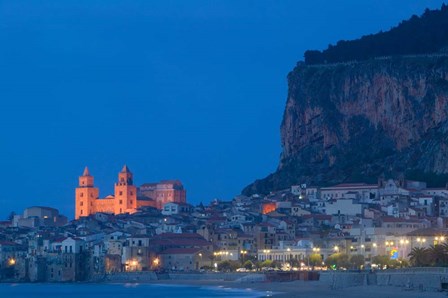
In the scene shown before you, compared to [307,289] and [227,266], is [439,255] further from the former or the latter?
[227,266]

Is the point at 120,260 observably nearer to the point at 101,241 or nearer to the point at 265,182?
the point at 101,241

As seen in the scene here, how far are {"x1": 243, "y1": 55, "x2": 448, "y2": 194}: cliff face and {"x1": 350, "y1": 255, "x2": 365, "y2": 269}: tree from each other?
45.5 meters

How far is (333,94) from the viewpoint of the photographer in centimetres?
18038

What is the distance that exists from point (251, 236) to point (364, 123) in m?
48.3

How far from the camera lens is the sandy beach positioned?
74.3m

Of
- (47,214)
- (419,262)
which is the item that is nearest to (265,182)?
(47,214)

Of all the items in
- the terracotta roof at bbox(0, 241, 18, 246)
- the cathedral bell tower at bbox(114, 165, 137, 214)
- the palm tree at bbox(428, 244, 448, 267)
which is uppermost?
the cathedral bell tower at bbox(114, 165, 137, 214)

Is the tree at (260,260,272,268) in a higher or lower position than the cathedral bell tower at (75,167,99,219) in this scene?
lower

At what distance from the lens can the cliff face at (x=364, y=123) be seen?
16325 centimetres

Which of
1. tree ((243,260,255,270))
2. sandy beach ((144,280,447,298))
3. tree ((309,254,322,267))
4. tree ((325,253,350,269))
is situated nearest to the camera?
sandy beach ((144,280,447,298))

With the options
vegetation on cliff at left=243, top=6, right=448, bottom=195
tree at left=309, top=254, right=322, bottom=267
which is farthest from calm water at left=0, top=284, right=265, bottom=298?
vegetation on cliff at left=243, top=6, right=448, bottom=195

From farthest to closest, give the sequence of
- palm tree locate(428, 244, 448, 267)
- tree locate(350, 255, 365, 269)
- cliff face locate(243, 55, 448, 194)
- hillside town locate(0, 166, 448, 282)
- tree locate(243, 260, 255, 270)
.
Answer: cliff face locate(243, 55, 448, 194) < hillside town locate(0, 166, 448, 282) < tree locate(243, 260, 255, 270) < tree locate(350, 255, 365, 269) < palm tree locate(428, 244, 448, 267)

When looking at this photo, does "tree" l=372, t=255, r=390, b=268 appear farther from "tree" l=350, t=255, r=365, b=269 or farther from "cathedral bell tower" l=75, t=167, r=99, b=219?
"cathedral bell tower" l=75, t=167, r=99, b=219

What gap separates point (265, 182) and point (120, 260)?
56.2 metres
